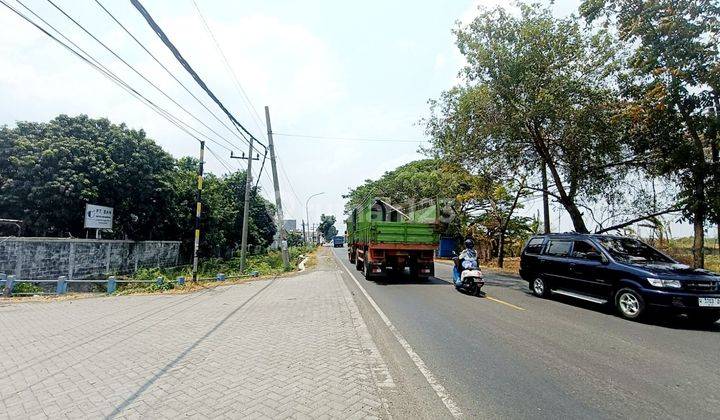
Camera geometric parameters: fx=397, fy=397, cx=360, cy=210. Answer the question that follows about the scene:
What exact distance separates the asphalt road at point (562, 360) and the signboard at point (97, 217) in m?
16.8

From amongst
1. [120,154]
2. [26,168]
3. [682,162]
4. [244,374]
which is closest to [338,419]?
[244,374]

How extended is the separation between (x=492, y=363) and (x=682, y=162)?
10.8 m

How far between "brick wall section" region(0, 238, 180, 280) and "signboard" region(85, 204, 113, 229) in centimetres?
78

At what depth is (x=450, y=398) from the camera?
3.95 meters

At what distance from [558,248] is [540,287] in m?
1.22

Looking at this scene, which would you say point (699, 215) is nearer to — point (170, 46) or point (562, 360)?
point (562, 360)

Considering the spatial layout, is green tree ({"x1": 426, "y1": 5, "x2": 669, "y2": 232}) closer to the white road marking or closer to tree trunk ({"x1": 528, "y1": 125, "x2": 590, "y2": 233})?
tree trunk ({"x1": 528, "y1": 125, "x2": 590, "y2": 233})

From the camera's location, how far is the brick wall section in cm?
1559

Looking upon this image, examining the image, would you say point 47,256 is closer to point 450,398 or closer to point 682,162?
point 450,398

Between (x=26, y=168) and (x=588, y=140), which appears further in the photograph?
(x=26, y=168)

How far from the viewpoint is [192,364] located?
16.6 ft

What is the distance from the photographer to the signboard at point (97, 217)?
18.9 m

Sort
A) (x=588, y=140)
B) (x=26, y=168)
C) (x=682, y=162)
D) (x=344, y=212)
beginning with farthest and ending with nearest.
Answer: (x=344, y=212) < (x=26, y=168) < (x=588, y=140) < (x=682, y=162)

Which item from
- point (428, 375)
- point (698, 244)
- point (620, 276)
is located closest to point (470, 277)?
point (620, 276)
